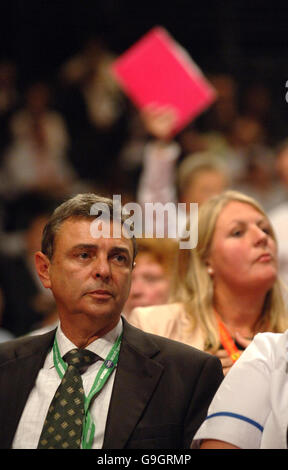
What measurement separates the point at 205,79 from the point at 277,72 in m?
0.51

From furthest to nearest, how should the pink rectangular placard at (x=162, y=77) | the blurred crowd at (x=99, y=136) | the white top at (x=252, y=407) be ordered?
the blurred crowd at (x=99, y=136)
the pink rectangular placard at (x=162, y=77)
the white top at (x=252, y=407)

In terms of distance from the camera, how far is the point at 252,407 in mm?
1550

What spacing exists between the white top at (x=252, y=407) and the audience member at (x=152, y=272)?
3.58ft

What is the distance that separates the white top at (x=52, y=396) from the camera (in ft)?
5.11

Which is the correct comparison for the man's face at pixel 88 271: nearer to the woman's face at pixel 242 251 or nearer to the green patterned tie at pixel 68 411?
the green patterned tie at pixel 68 411

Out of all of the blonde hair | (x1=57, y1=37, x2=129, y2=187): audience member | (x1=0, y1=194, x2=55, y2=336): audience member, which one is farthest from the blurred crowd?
the blonde hair

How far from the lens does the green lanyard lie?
155 centimetres

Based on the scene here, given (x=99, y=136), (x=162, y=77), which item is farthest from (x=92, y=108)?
(x=162, y=77)

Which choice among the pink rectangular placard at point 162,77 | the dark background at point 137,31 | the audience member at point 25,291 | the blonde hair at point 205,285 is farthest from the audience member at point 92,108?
the blonde hair at point 205,285

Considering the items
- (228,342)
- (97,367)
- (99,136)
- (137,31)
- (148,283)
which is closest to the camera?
(97,367)

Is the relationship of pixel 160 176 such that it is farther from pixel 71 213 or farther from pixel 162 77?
pixel 71 213

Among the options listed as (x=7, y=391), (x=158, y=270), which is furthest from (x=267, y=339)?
(x=158, y=270)

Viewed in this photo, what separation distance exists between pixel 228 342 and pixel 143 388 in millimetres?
652

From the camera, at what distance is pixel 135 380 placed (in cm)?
162
